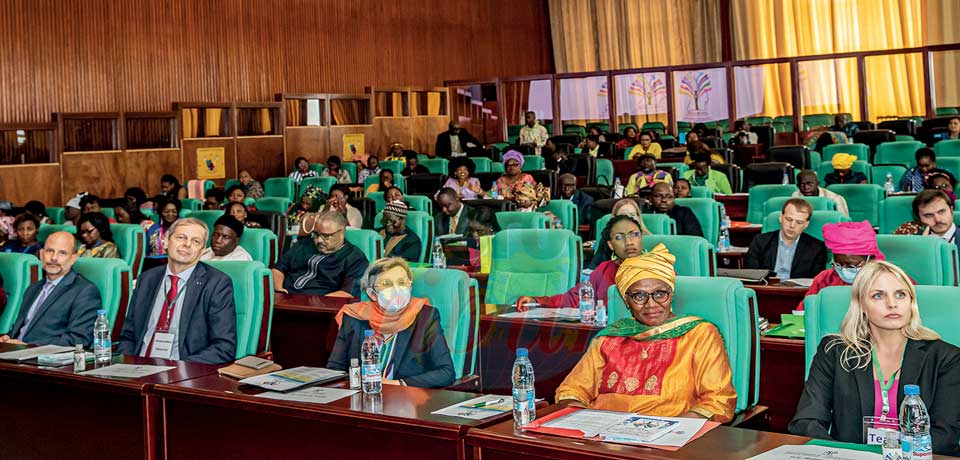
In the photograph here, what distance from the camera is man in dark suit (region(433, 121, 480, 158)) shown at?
55.9 ft

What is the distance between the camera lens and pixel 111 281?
5367mm

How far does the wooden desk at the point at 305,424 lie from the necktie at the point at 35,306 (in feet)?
6.27

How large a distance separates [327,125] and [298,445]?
14.8 metres

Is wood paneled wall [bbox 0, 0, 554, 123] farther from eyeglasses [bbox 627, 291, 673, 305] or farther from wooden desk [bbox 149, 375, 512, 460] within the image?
eyeglasses [bbox 627, 291, 673, 305]

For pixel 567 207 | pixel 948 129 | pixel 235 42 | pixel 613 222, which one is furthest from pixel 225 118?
pixel 613 222

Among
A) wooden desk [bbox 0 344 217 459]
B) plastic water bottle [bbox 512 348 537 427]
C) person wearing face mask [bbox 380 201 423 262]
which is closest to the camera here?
plastic water bottle [bbox 512 348 537 427]

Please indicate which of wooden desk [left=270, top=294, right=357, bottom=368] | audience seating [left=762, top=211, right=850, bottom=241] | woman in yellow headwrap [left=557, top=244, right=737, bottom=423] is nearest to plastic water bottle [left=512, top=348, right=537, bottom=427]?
woman in yellow headwrap [left=557, top=244, right=737, bottom=423]

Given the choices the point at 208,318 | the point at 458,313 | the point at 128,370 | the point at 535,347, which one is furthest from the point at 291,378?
the point at 535,347

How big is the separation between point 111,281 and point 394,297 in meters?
1.90

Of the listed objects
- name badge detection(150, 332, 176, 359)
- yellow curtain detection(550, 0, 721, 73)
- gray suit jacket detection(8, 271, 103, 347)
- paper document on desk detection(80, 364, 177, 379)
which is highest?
yellow curtain detection(550, 0, 721, 73)

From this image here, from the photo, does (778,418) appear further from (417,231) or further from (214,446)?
(417,231)

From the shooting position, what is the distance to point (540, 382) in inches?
Answer: 200

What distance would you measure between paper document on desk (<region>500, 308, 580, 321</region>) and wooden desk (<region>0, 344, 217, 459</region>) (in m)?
1.59

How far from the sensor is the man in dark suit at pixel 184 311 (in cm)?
471
